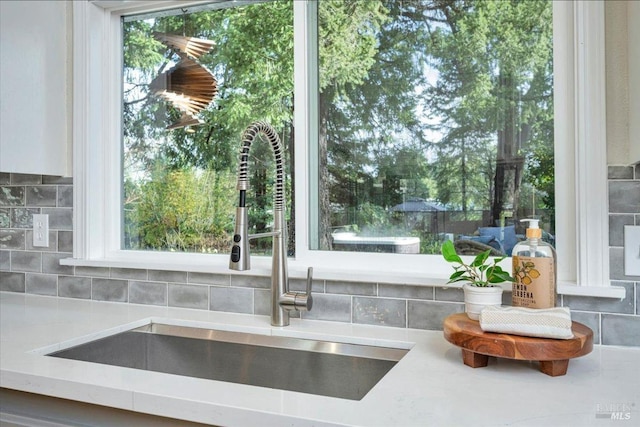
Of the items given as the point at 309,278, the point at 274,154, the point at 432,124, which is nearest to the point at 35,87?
the point at 274,154

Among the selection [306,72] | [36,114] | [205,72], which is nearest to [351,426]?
[306,72]

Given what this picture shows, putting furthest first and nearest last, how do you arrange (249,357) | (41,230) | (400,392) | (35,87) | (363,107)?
(41,230) < (35,87) < (363,107) < (249,357) < (400,392)

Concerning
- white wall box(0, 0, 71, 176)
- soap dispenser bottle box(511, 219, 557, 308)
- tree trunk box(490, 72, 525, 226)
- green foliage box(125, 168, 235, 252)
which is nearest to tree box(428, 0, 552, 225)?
tree trunk box(490, 72, 525, 226)

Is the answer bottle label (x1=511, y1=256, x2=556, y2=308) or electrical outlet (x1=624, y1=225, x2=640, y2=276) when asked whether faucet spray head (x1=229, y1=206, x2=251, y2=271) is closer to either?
bottle label (x1=511, y1=256, x2=556, y2=308)

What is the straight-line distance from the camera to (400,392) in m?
0.91

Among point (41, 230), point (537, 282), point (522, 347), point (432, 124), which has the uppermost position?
point (432, 124)

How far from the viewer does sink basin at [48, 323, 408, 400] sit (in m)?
1.27

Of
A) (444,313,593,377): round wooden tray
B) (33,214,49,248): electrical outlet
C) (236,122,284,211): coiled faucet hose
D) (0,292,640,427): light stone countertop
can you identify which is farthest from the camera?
(33,214,49,248): electrical outlet

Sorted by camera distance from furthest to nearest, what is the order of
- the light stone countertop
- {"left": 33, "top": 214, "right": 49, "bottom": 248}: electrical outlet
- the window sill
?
{"left": 33, "top": 214, "right": 49, "bottom": 248}: electrical outlet
the window sill
the light stone countertop

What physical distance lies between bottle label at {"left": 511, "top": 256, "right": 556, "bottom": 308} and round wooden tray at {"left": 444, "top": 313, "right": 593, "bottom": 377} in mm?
82

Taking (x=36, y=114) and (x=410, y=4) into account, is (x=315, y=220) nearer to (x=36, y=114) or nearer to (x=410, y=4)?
(x=410, y=4)

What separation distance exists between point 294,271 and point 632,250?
0.85 meters

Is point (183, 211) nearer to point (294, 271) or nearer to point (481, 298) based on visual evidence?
point (294, 271)

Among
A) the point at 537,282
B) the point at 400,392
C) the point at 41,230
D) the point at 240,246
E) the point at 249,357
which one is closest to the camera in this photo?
the point at 400,392
